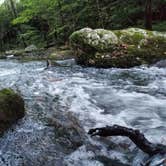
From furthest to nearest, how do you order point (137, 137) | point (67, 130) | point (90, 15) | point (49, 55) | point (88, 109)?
1. point (90, 15)
2. point (49, 55)
3. point (88, 109)
4. point (67, 130)
5. point (137, 137)

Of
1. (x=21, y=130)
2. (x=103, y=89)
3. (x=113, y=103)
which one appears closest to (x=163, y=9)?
(x=103, y=89)

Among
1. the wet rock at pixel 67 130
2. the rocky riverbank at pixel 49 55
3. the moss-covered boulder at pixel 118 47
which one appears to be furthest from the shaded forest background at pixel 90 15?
the wet rock at pixel 67 130

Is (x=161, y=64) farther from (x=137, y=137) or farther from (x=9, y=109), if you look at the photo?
(x=137, y=137)

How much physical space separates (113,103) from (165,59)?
4584mm

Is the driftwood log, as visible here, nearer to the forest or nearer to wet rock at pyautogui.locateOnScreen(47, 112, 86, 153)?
the forest

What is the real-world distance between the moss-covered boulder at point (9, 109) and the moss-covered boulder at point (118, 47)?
555 centimetres

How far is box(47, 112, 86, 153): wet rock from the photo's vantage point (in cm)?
431

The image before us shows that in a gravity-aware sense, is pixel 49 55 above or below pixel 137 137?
below

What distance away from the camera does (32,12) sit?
2158cm

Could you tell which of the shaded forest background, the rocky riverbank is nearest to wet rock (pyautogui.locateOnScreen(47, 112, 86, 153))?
the rocky riverbank

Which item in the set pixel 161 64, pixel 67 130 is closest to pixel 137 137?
pixel 67 130

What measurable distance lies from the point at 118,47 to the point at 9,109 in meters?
6.23

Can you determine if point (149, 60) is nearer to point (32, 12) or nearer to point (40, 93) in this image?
point (40, 93)

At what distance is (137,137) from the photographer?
152 inches
